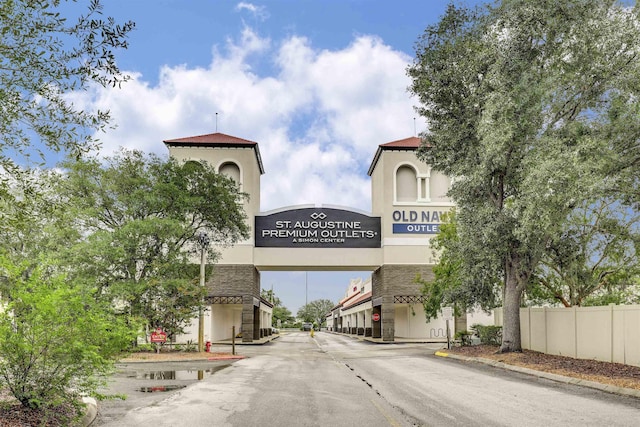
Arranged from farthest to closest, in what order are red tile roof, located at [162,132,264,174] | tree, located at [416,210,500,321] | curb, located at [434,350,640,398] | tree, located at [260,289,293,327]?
1. tree, located at [260,289,293,327]
2. red tile roof, located at [162,132,264,174]
3. tree, located at [416,210,500,321]
4. curb, located at [434,350,640,398]

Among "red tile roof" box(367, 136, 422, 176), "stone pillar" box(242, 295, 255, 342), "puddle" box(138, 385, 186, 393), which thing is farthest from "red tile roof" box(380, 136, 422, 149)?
"puddle" box(138, 385, 186, 393)

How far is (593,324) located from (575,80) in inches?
327

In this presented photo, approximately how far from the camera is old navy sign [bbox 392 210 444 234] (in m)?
51.2

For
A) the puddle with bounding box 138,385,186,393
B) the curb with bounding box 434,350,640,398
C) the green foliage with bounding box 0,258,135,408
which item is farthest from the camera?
the puddle with bounding box 138,385,186,393

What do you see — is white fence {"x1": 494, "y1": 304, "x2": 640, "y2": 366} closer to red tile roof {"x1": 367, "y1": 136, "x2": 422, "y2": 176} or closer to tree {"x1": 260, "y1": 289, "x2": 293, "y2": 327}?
red tile roof {"x1": 367, "y1": 136, "x2": 422, "y2": 176}

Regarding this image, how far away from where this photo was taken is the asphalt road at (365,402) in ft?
31.5

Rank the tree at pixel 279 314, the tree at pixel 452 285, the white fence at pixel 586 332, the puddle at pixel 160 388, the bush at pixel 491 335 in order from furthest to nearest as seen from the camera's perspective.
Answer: the tree at pixel 279 314 < the bush at pixel 491 335 < the tree at pixel 452 285 < the white fence at pixel 586 332 < the puddle at pixel 160 388

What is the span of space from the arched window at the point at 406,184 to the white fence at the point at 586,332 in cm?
2647

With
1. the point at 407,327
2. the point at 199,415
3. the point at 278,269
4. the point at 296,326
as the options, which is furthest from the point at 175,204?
the point at 296,326

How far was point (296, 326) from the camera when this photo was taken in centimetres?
18400

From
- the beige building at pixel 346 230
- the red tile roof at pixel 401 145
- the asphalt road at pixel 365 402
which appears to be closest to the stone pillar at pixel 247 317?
the beige building at pixel 346 230

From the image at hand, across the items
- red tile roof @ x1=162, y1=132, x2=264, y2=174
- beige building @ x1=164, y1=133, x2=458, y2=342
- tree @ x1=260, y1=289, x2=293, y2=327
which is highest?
red tile roof @ x1=162, y1=132, x2=264, y2=174

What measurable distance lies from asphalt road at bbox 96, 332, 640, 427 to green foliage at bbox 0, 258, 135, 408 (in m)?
1.25

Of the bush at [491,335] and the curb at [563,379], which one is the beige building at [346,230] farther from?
the curb at [563,379]
